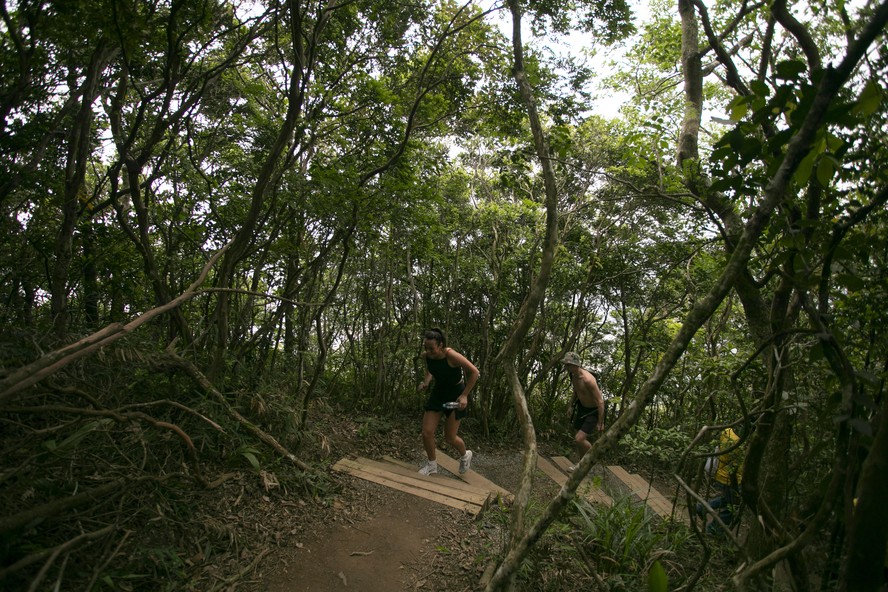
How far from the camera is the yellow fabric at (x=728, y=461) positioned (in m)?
3.85

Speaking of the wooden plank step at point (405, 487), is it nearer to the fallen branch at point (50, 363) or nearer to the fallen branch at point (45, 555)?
the fallen branch at point (45, 555)

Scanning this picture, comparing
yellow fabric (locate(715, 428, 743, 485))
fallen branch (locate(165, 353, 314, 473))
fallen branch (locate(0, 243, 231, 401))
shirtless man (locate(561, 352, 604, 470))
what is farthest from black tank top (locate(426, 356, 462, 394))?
fallen branch (locate(0, 243, 231, 401))

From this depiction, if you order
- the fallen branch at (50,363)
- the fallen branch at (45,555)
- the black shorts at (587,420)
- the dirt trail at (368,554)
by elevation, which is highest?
the fallen branch at (50,363)

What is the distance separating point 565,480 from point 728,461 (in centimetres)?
173

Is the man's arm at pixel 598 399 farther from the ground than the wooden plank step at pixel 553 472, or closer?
farther from the ground

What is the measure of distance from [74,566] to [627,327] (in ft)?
24.0

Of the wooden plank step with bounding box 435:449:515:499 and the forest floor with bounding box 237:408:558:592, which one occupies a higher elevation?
the wooden plank step with bounding box 435:449:515:499

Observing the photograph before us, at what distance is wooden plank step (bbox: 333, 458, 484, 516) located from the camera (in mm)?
4234

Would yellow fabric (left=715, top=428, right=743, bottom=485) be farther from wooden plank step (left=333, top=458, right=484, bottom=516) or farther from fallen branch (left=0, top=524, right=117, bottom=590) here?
fallen branch (left=0, top=524, right=117, bottom=590)

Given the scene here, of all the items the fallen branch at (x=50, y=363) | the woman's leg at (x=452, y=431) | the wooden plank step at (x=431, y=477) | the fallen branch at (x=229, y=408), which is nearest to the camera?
the fallen branch at (x=50, y=363)

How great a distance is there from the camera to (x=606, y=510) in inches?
158

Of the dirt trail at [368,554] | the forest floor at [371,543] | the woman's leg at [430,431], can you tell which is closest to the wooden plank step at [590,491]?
the forest floor at [371,543]

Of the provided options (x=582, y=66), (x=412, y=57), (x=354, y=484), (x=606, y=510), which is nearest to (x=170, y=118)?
(x=412, y=57)

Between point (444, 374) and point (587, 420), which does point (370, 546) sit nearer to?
point (444, 374)
